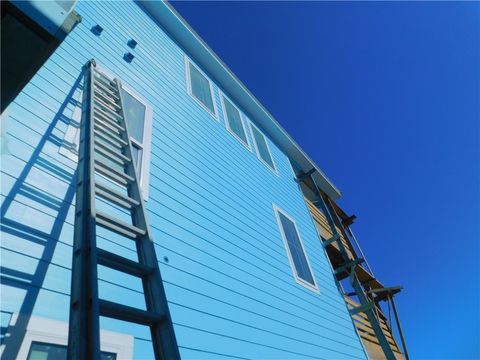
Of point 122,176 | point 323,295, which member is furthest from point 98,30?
point 323,295

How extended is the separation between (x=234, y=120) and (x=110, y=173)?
5257 millimetres

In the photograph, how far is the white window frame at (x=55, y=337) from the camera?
5.45 feet

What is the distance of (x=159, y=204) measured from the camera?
10.7 feet

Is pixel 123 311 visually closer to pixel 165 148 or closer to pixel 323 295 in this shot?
pixel 165 148

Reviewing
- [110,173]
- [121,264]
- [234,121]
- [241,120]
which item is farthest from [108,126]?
[241,120]

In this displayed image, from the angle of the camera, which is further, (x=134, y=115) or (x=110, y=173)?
(x=134, y=115)

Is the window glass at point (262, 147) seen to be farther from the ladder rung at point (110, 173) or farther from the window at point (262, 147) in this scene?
the ladder rung at point (110, 173)

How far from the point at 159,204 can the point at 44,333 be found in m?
1.67

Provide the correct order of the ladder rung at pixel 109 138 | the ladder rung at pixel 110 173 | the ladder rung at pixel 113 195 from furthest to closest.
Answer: the ladder rung at pixel 109 138
the ladder rung at pixel 110 173
the ladder rung at pixel 113 195

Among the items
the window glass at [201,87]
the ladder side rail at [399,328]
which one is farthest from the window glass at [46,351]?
the ladder side rail at [399,328]

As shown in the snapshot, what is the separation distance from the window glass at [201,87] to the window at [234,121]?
499 mm

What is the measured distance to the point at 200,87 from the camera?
6570 millimetres

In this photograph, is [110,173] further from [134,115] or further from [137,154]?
[134,115]

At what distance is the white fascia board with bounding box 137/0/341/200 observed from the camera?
6449 millimetres
